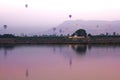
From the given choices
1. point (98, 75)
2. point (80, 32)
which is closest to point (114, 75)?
point (98, 75)

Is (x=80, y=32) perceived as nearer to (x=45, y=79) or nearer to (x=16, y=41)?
(x=16, y=41)

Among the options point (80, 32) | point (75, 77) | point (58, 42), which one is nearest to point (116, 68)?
point (75, 77)

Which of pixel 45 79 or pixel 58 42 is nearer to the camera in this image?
pixel 45 79

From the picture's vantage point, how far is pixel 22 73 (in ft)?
62.5

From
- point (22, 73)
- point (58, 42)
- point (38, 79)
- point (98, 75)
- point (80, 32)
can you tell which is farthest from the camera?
point (80, 32)

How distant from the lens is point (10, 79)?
16.5 metres

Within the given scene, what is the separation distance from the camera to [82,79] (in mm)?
16406

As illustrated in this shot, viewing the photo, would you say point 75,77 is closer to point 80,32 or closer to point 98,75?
point 98,75

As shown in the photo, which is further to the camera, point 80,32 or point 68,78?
point 80,32

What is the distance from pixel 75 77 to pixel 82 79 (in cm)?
71

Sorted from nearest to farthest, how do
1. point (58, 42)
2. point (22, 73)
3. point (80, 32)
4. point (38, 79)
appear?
point (38, 79), point (22, 73), point (58, 42), point (80, 32)

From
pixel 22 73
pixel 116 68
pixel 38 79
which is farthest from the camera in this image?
pixel 116 68

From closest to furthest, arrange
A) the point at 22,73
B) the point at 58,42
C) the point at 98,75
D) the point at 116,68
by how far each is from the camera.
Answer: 1. the point at 98,75
2. the point at 22,73
3. the point at 116,68
4. the point at 58,42

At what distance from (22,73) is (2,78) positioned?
7.56 ft
